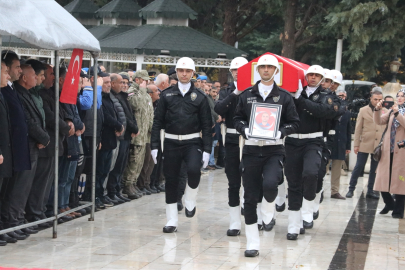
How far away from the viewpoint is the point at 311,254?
342 inches

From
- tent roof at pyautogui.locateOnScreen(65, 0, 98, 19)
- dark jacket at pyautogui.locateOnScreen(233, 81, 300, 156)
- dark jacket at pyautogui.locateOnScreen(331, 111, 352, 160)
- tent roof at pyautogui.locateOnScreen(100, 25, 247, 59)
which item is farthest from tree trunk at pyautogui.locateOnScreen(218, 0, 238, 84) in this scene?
dark jacket at pyautogui.locateOnScreen(233, 81, 300, 156)

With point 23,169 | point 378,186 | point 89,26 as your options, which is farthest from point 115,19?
point 23,169

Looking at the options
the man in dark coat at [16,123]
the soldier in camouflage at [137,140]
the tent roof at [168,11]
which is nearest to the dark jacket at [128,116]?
the soldier in camouflage at [137,140]

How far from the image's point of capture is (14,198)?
8.76m

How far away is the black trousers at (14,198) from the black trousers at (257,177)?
2.67 metres

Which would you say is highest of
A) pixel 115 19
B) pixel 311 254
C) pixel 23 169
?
pixel 115 19

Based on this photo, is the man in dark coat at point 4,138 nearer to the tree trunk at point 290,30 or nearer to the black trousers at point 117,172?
the black trousers at point 117,172

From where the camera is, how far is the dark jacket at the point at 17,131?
8.45 metres

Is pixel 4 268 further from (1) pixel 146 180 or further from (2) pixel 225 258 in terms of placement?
(1) pixel 146 180

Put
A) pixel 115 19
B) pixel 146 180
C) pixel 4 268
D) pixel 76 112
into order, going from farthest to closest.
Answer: pixel 115 19 < pixel 146 180 < pixel 76 112 < pixel 4 268

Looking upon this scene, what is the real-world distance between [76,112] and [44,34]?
7.18 ft

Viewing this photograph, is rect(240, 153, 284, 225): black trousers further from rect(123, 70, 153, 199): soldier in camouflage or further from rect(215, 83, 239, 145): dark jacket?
rect(123, 70, 153, 199): soldier in camouflage

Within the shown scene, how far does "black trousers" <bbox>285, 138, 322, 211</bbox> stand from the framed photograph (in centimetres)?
139

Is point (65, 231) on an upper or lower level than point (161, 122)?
lower
